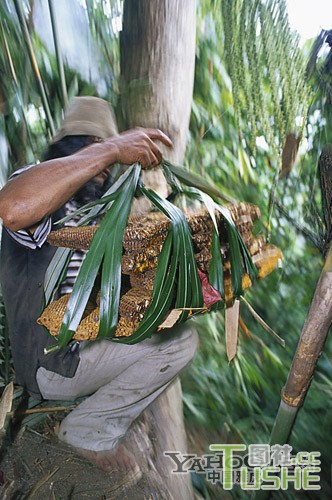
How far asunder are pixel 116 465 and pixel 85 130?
2.78 ft

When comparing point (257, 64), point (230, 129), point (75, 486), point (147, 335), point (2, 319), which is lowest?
point (75, 486)

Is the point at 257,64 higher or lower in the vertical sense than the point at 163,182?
higher

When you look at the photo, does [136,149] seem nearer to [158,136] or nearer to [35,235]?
[158,136]

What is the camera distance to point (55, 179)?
78 cm

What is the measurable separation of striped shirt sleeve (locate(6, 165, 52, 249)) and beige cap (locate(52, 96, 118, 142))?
0.61 feet

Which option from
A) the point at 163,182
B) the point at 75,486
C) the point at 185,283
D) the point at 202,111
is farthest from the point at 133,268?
the point at 75,486

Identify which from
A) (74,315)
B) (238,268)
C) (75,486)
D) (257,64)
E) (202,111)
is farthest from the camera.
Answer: (75,486)

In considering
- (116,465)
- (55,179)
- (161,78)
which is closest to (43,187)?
(55,179)

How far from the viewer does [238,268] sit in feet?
2.62

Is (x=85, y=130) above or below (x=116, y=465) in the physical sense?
above

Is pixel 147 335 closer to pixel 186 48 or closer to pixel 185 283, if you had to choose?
pixel 185 283

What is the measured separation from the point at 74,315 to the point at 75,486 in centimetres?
67

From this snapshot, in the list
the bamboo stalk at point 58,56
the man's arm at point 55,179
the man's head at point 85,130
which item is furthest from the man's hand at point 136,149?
the bamboo stalk at point 58,56

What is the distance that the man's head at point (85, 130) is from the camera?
99cm
